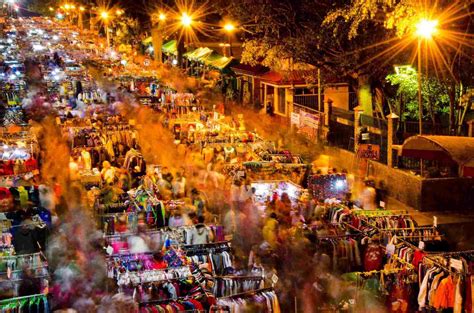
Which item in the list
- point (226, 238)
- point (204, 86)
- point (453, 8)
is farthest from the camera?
point (204, 86)

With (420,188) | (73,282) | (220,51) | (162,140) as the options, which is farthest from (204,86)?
(73,282)

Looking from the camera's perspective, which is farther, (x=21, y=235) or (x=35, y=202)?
(x=35, y=202)

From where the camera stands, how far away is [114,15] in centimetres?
6238

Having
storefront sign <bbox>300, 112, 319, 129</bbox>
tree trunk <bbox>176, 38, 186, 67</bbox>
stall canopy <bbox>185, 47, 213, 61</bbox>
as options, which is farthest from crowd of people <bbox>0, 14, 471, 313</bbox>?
tree trunk <bbox>176, 38, 186, 67</bbox>

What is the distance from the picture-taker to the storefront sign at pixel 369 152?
19938mm

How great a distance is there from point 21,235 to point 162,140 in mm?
10899

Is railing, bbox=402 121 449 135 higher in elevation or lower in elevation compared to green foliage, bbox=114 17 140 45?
lower

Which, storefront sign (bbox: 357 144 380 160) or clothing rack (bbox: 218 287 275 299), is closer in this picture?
clothing rack (bbox: 218 287 275 299)

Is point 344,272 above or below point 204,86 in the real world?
below

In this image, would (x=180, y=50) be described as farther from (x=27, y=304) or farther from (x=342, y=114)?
(x=27, y=304)

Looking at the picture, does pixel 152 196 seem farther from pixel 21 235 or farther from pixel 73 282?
pixel 73 282

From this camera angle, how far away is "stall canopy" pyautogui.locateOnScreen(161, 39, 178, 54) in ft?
164

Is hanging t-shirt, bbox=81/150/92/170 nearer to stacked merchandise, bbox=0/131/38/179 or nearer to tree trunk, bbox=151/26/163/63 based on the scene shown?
stacked merchandise, bbox=0/131/38/179

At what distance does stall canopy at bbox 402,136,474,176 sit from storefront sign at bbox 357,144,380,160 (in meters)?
3.72
